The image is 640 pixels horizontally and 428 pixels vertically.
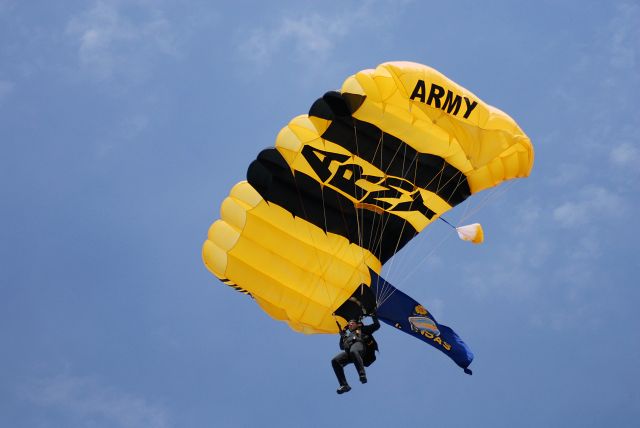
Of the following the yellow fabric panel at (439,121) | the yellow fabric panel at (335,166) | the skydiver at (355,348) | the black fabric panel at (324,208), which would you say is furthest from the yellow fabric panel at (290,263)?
the yellow fabric panel at (439,121)

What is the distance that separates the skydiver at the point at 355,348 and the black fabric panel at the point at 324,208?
1825mm

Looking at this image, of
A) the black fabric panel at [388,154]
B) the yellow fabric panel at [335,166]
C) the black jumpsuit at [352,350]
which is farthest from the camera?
the yellow fabric panel at [335,166]

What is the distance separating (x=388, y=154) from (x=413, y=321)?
2.98 m

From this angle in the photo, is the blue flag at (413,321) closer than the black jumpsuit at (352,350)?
No

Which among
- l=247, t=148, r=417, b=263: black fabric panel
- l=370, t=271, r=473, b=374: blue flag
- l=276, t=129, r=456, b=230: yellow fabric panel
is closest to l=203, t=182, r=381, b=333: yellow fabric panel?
l=247, t=148, r=417, b=263: black fabric panel

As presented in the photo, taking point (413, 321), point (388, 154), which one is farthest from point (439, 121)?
point (413, 321)

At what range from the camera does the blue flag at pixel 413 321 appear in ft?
66.1

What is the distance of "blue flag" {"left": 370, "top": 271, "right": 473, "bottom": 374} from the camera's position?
66.1 feet

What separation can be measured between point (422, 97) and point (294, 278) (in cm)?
401

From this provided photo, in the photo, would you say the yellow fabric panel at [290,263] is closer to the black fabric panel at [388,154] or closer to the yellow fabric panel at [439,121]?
the black fabric panel at [388,154]

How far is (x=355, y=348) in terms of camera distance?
18703mm

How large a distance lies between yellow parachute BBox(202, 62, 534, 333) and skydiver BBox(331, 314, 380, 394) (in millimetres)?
1147

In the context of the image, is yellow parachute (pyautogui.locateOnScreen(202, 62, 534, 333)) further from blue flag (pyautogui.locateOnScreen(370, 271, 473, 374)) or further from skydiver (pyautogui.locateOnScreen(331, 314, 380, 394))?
skydiver (pyautogui.locateOnScreen(331, 314, 380, 394))

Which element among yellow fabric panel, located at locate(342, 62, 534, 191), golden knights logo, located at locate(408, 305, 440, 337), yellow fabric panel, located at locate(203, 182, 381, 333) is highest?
yellow fabric panel, located at locate(342, 62, 534, 191)
